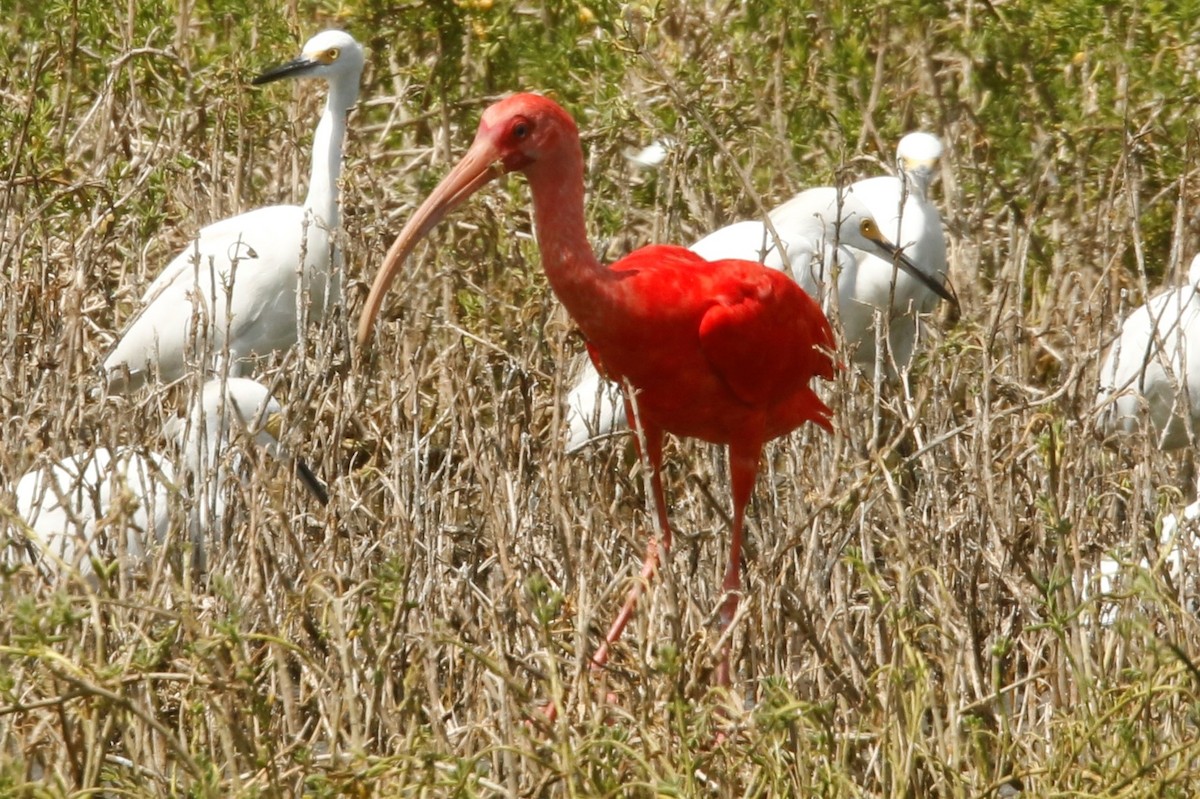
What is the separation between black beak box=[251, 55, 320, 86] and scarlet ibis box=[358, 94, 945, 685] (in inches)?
84.4

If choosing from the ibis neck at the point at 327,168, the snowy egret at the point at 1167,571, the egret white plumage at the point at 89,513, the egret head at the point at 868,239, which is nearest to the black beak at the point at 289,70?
the ibis neck at the point at 327,168

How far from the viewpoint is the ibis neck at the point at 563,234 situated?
3.90 m

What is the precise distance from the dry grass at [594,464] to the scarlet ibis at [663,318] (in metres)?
0.14

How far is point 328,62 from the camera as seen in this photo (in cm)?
612

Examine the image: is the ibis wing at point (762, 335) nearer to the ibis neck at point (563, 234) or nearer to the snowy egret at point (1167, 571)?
the ibis neck at point (563, 234)

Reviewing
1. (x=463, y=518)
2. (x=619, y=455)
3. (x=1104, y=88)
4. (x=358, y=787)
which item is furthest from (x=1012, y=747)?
(x=1104, y=88)

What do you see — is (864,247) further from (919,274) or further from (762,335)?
(762,335)

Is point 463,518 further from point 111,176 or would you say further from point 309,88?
point 309,88

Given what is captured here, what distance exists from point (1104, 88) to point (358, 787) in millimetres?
4381

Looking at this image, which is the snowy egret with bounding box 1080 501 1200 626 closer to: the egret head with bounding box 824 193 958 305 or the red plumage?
the red plumage

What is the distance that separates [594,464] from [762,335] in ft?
1.59

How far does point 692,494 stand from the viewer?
4.57 metres

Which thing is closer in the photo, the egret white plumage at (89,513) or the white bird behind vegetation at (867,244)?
the egret white plumage at (89,513)

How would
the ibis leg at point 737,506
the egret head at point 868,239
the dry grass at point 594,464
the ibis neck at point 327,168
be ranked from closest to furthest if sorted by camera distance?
the dry grass at point 594,464, the ibis leg at point 737,506, the ibis neck at point 327,168, the egret head at point 868,239
